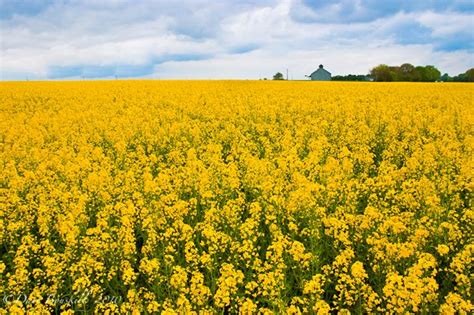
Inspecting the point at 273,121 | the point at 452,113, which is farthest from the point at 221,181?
the point at 452,113

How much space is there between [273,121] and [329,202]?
737cm

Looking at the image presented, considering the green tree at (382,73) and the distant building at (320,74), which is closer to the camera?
the distant building at (320,74)

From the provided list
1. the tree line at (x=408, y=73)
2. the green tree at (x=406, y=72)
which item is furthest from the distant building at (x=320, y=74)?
the green tree at (x=406, y=72)

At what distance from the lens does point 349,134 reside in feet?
34.6

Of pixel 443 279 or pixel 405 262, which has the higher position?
pixel 405 262

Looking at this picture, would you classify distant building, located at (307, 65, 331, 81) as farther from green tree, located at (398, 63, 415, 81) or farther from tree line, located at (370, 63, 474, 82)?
green tree, located at (398, 63, 415, 81)

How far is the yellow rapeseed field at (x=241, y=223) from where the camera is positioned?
4.01 meters

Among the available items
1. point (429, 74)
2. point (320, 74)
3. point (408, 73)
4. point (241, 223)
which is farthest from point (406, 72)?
point (241, 223)

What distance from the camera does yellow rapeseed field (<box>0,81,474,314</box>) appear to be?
4.01 m

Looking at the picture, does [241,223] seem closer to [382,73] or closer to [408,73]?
[382,73]

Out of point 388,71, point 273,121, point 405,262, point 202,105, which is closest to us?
point 405,262

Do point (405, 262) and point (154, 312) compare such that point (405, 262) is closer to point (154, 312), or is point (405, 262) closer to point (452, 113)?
point (154, 312)

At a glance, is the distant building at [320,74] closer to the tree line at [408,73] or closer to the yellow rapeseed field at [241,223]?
the tree line at [408,73]

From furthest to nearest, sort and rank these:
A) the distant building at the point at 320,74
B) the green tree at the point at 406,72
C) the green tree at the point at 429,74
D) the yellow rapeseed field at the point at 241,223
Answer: the green tree at the point at 429,74 → the green tree at the point at 406,72 → the distant building at the point at 320,74 → the yellow rapeseed field at the point at 241,223
